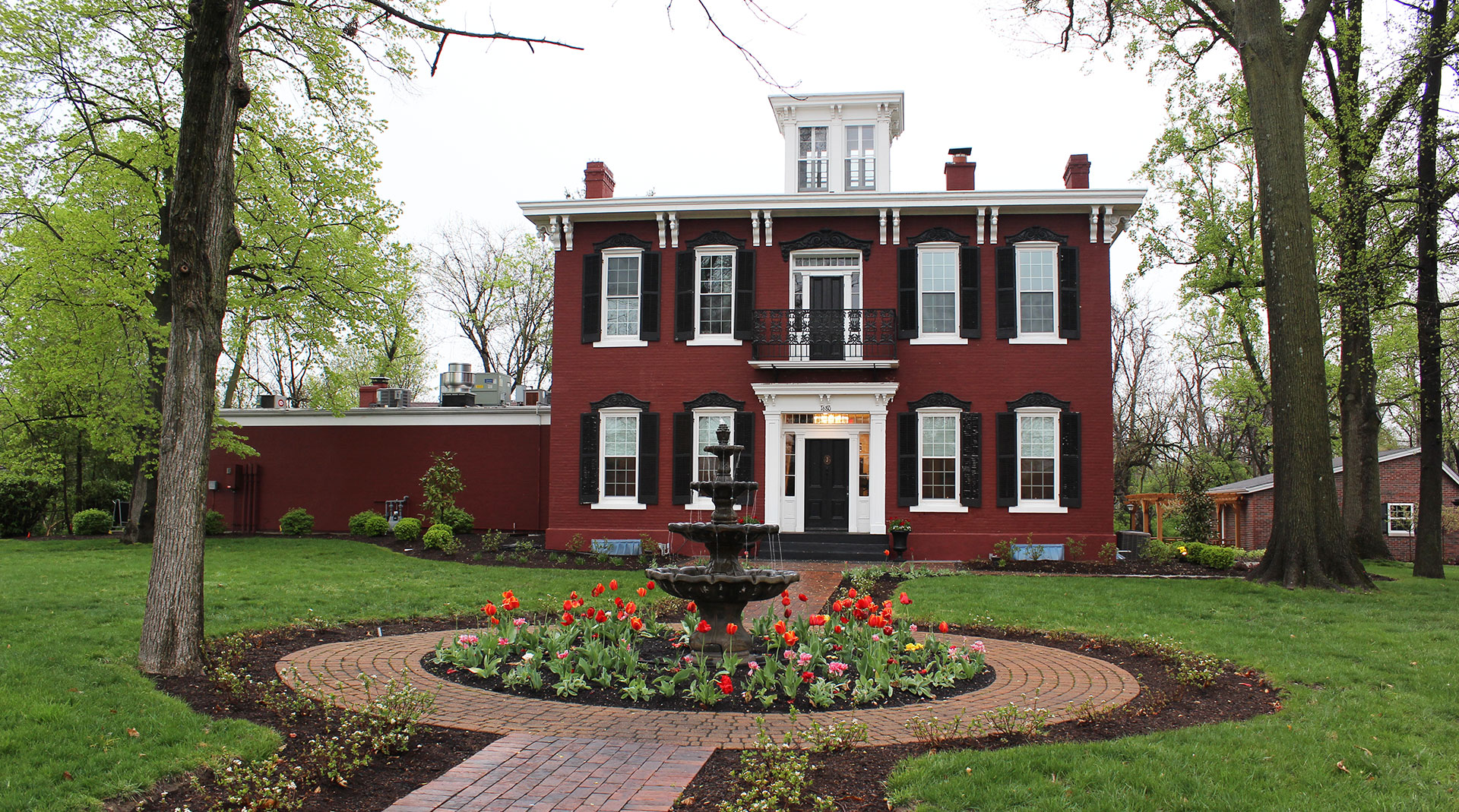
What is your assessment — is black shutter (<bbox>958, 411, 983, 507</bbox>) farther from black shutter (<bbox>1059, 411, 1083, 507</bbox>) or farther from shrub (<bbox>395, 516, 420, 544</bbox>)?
shrub (<bbox>395, 516, 420, 544</bbox>)

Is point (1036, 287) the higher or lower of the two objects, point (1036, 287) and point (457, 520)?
the higher

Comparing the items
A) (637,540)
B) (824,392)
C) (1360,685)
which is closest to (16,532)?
(637,540)

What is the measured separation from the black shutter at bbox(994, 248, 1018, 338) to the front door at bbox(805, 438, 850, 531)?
365cm

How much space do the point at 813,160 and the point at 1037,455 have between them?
7.51 metres

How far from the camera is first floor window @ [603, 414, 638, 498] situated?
17688 mm

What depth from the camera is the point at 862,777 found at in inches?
176

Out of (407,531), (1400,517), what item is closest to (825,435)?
(407,531)

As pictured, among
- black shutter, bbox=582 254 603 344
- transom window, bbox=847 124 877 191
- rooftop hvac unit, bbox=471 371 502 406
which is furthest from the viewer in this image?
rooftop hvac unit, bbox=471 371 502 406

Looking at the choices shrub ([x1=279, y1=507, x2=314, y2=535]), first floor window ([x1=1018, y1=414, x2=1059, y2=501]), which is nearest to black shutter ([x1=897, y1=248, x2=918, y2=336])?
first floor window ([x1=1018, y1=414, x2=1059, y2=501])

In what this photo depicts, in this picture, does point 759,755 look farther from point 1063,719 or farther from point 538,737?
point 1063,719

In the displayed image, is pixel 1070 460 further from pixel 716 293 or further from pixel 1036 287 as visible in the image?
pixel 716 293

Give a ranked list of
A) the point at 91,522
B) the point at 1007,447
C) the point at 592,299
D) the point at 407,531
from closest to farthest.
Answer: the point at 1007,447
the point at 592,299
the point at 407,531
the point at 91,522

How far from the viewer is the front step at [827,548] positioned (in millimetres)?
16203

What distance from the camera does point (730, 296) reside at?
17625 millimetres
